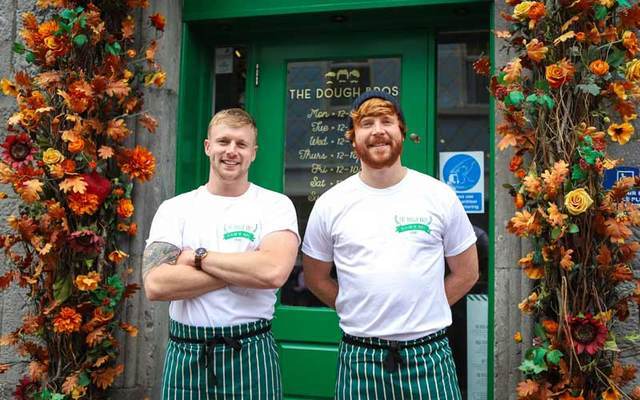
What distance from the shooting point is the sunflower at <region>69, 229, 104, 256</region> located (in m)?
3.17

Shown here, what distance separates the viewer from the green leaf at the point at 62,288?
3.24 m

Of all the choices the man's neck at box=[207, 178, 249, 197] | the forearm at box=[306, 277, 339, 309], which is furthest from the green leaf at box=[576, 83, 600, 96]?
the man's neck at box=[207, 178, 249, 197]

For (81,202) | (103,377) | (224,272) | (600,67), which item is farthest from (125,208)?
(600,67)

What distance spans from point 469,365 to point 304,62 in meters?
2.07

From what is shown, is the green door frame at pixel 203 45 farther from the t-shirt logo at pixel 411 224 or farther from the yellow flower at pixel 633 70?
the t-shirt logo at pixel 411 224

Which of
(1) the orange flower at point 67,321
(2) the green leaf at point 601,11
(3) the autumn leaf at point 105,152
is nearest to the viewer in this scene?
(2) the green leaf at point 601,11

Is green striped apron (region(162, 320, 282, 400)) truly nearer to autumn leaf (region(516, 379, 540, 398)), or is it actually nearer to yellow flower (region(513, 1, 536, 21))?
autumn leaf (region(516, 379, 540, 398))

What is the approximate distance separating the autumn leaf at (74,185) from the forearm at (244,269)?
1192mm

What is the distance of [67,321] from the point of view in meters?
3.13

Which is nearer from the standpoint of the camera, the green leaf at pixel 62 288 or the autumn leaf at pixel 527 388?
the autumn leaf at pixel 527 388

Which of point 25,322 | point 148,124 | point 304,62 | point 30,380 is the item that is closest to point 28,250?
point 25,322

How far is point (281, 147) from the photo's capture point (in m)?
3.76

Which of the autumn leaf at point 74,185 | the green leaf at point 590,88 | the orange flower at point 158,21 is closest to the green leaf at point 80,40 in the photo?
the orange flower at point 158,21

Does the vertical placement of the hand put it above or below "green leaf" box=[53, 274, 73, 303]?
above
